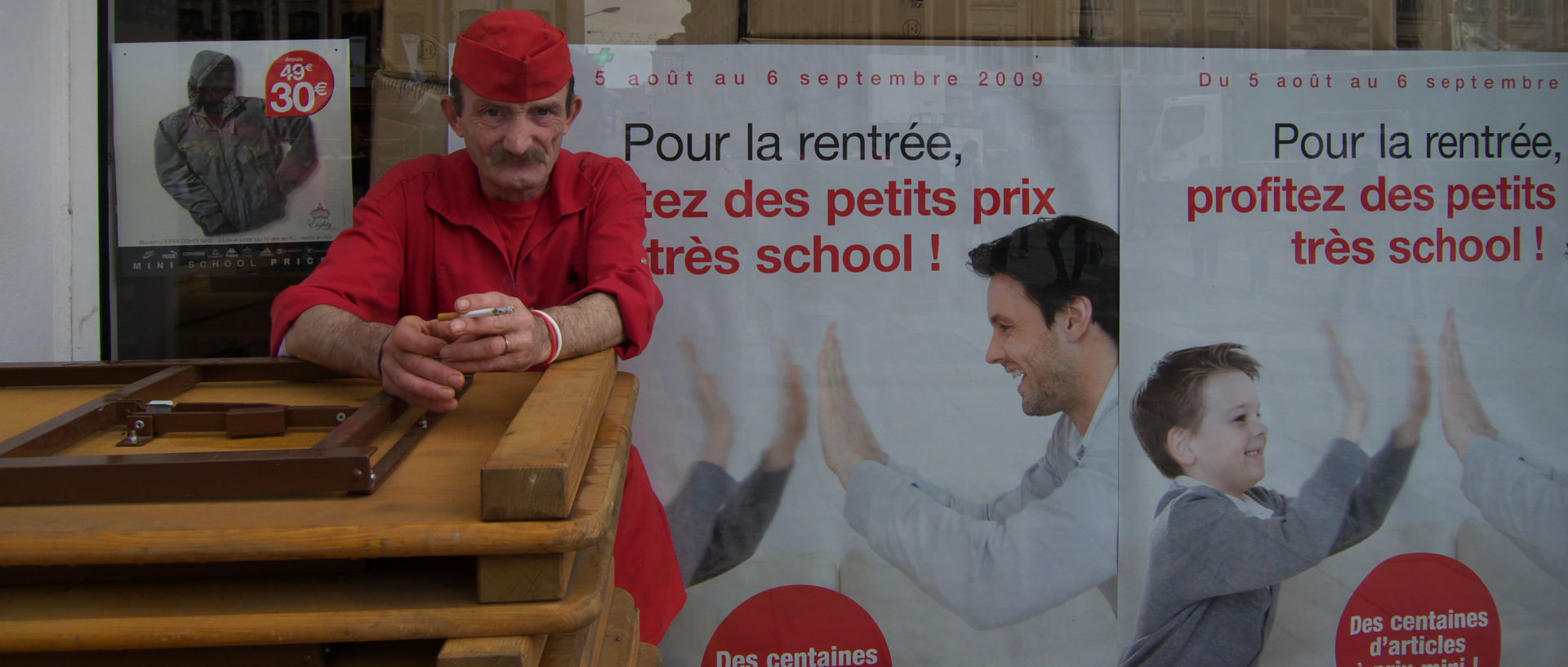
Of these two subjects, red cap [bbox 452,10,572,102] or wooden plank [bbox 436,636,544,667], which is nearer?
wooden plank [bbox 436,636,544,667]

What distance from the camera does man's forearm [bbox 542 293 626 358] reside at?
1723 millimetres

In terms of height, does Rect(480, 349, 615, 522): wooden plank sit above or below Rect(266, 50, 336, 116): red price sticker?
below

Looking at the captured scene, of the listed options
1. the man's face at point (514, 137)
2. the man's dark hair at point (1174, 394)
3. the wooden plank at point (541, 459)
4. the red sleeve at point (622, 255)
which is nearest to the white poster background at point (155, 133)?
the man's face at point (514, 137)

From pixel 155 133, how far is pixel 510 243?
107 cm

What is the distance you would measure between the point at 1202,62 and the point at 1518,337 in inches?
42.1

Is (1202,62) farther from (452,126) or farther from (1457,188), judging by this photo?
(452,126)

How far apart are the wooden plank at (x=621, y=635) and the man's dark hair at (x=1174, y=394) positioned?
1.32 metres

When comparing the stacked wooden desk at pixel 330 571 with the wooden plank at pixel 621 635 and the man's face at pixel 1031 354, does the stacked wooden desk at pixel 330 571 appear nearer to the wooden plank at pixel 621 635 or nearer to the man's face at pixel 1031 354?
the wooden plank at pixel 621 635

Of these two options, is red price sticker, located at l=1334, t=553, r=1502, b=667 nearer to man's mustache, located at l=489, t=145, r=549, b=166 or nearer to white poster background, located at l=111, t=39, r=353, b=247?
man's mustache, located at l=489, t=145, r=549, b=166

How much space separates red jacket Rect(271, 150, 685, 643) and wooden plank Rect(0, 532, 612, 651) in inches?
34.7

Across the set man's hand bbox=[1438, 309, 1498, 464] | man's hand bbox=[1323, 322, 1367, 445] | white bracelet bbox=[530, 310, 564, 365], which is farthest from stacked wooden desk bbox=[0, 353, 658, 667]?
man's hand bbox=[1438, 309, 1498, 464]

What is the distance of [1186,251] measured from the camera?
2566 mm

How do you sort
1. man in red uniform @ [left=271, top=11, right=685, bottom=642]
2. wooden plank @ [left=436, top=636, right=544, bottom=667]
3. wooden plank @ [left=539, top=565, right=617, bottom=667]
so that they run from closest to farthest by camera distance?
1. wooden plank @ [left=436, top=636, right=544, bottom=667]
2. wooden plank @ [left=539, top=565, right=617, bottom=667]
3. man in red uniform @ [left=271, top=11, right=685, bottom=642]

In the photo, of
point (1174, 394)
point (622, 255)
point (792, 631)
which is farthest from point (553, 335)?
point (1174, 394)
